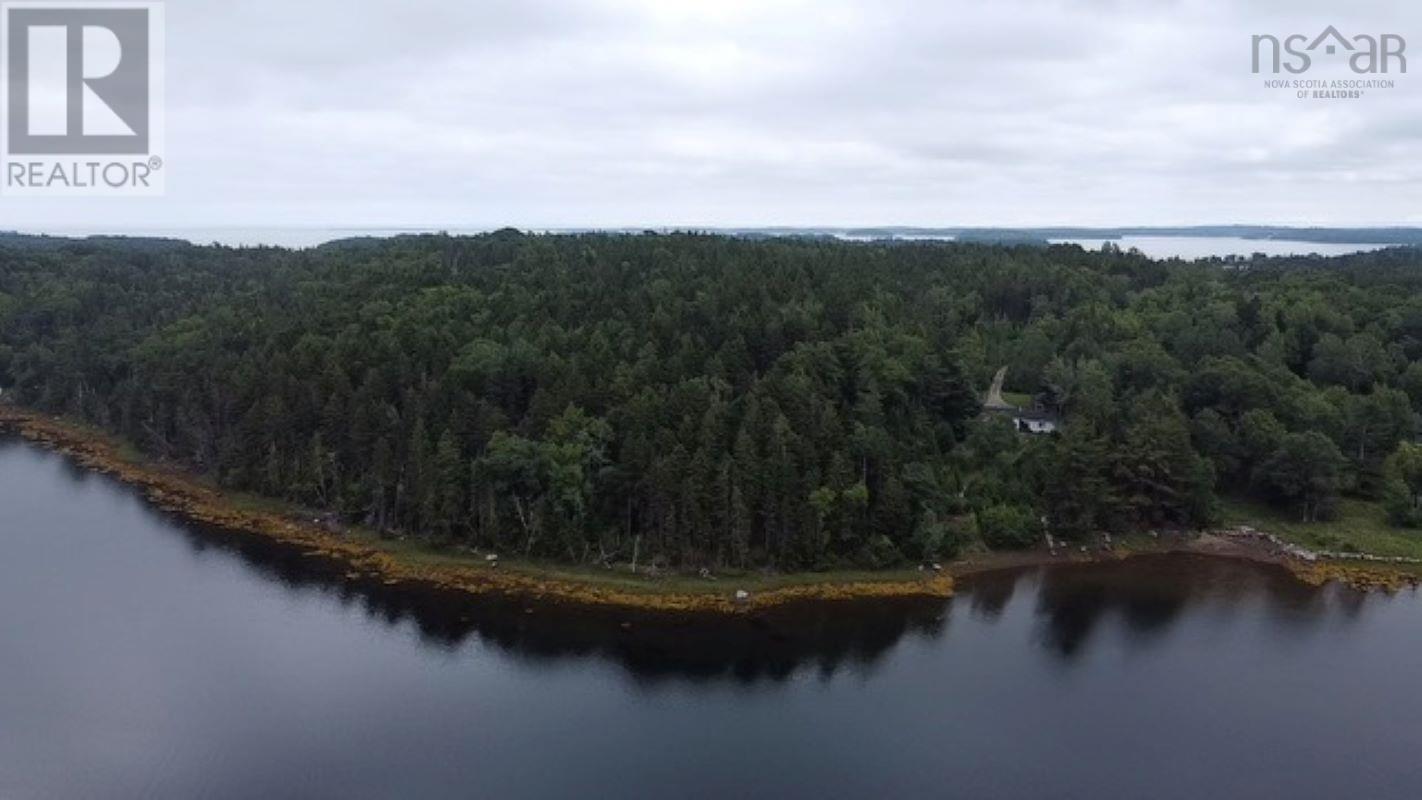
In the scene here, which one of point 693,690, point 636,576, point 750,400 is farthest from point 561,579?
point 750,400

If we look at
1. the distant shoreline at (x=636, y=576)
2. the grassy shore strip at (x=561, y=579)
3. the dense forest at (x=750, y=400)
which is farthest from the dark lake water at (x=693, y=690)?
the dense forest at (x=750, y=400)

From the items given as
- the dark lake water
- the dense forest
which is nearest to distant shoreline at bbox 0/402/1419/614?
the dense forest

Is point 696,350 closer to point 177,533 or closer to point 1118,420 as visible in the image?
point 1118,420

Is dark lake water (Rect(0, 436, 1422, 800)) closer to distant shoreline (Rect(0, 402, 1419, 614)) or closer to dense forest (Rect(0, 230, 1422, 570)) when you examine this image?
distant shoreline (Rect(0, 402, 1419, 614))

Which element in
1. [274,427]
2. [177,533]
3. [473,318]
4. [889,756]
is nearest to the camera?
[889,756]

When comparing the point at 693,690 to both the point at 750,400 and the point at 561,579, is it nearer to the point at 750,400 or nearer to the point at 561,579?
the point at 561,579

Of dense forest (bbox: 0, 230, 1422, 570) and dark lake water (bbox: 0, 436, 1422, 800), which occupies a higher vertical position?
dense forest (bbox: 0, 230, 1422, 570)

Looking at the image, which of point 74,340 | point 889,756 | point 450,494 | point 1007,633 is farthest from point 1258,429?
point 74,340
